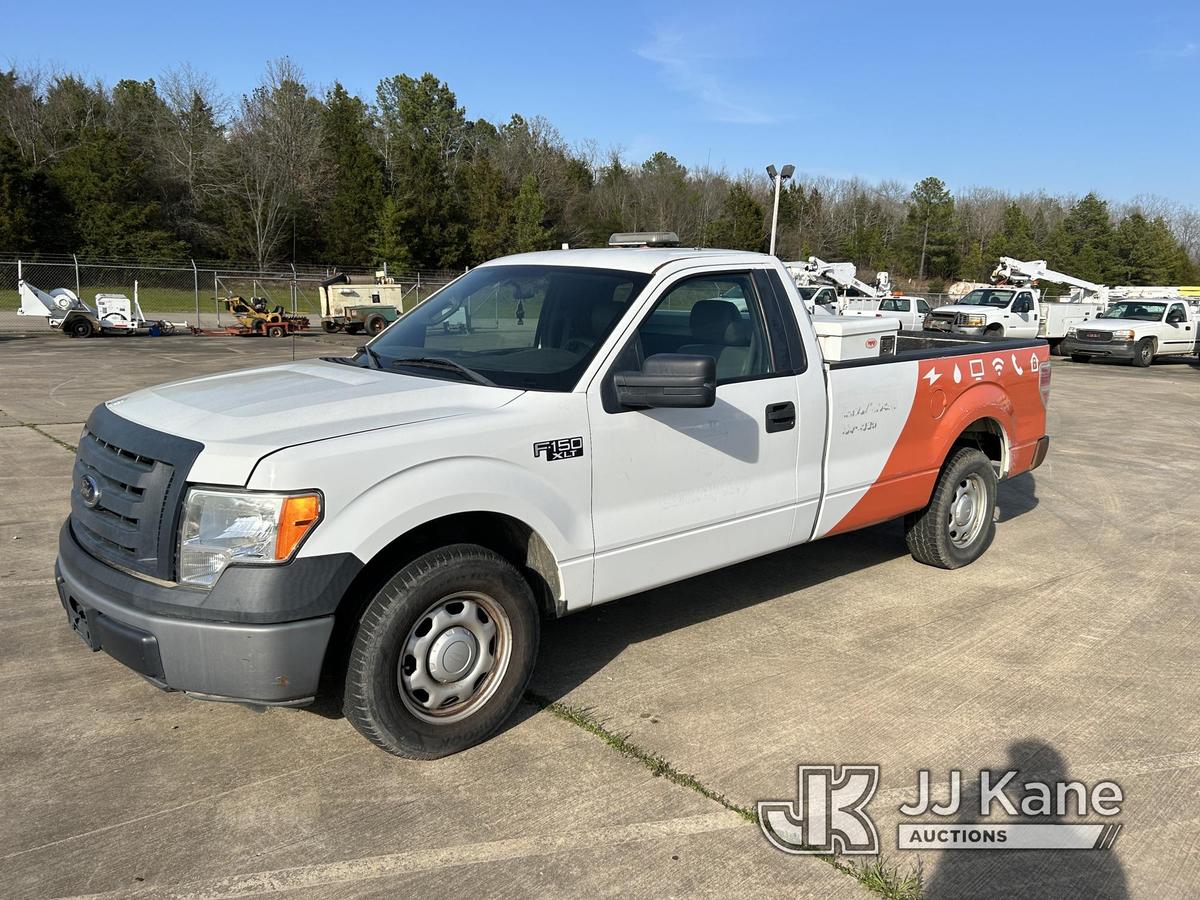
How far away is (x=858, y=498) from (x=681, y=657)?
1415 millimetres

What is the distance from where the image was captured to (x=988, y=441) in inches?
261

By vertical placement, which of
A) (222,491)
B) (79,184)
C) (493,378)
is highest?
(79,184)

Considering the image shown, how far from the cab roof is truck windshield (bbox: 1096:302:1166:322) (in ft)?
81.2

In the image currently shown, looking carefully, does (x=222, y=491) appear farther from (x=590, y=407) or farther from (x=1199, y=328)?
(x=1199, y=328)

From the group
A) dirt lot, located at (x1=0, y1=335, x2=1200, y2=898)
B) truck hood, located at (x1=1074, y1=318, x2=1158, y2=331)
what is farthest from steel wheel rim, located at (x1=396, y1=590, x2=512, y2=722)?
truck hood, located at (x1=1074, y1=318, x2=1158, y2=331)

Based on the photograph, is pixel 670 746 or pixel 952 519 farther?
pixel 952 519

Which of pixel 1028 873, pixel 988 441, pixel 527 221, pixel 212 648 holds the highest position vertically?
pixel 527 221

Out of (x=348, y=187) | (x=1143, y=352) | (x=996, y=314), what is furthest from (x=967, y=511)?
(x=348, y=187)

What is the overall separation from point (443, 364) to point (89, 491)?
1.51 metres

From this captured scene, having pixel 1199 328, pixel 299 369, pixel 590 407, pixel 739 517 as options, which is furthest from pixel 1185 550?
pixel 1199 328

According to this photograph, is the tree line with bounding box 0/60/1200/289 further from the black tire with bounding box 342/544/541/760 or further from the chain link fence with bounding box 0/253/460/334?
the black tire with bounding box 342/544/541/760

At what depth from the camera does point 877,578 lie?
19.9ft

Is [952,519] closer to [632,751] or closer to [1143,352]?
[632,751]

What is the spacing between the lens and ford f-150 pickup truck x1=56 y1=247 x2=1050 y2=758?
3236 mm
